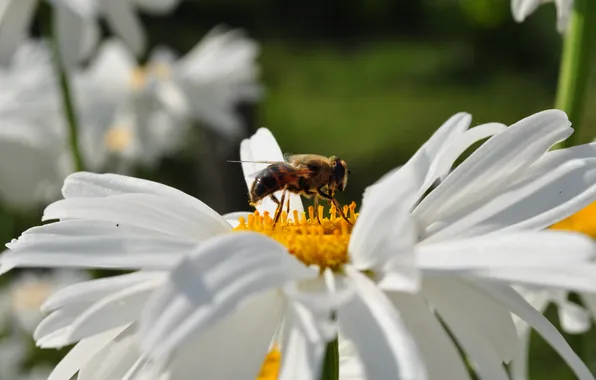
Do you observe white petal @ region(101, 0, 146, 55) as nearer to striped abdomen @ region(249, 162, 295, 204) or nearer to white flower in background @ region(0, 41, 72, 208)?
white flower in background @ region(0, 41, 72, 208)

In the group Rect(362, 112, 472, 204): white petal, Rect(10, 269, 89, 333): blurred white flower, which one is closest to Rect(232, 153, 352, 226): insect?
Rect(362, 112, 472, 204): white petal

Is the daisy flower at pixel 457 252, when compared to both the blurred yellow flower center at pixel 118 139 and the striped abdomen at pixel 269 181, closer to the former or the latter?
the striped abdomen at pixel 269 181

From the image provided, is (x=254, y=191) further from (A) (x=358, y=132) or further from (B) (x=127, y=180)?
(A) (x=358, y=132)

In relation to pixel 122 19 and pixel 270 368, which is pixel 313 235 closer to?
pixel 270 368

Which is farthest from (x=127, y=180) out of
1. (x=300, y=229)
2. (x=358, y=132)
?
(x=358, y=132)

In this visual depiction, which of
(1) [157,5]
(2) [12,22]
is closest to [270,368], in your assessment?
(2) [12,22]

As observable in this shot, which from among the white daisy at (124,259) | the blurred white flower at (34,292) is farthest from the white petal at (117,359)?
the blurred white flower at (34,292)
